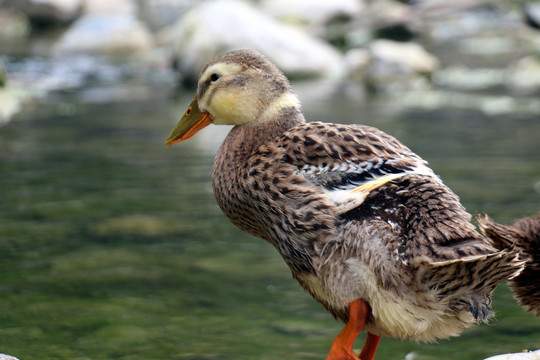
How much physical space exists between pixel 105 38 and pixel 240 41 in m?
5.60

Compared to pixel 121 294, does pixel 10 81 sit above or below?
below

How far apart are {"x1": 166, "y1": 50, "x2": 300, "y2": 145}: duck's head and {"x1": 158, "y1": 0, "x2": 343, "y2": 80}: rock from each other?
11645 millimetres

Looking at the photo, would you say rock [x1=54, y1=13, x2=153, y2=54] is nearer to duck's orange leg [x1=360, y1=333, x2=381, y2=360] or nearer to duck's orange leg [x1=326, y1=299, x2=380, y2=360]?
duck's orange leg [x1=360, y1=333, x2=381, y2=360]

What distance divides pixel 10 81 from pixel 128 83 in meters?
2.37

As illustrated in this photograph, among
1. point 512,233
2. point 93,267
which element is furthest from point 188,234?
point 512,233

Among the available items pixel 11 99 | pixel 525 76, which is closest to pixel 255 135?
pixel 11 99

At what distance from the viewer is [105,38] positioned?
20547mm

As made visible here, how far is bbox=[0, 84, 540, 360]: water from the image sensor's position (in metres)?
4.86

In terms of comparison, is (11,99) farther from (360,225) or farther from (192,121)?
(360,225)

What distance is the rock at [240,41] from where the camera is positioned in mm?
16203

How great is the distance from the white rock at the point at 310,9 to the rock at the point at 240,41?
645 centimetres

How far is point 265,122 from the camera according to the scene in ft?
14.2

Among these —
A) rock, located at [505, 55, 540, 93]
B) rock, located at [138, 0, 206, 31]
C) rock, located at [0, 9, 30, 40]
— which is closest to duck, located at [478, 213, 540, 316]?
rock, located at [505, 55, 540, 93]

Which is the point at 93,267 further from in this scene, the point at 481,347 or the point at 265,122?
the point at 481,347
